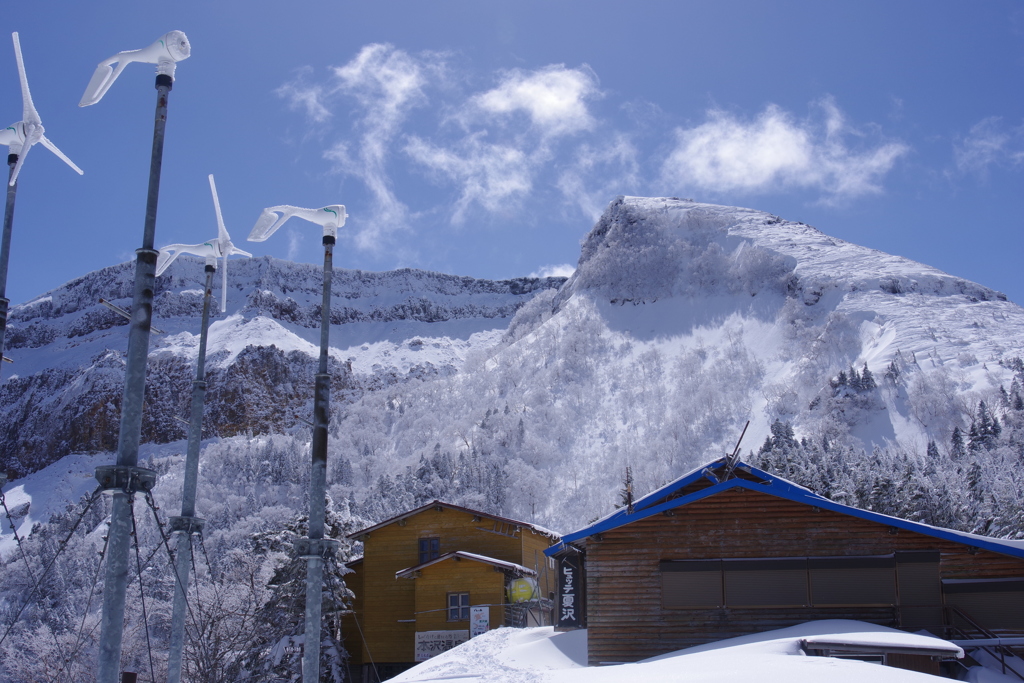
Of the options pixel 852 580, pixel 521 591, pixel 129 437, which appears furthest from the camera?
pixel 521 591

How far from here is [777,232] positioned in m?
181

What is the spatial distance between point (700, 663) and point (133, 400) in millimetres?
10875

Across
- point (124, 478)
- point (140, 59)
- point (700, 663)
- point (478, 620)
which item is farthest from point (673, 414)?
point (124, 478)

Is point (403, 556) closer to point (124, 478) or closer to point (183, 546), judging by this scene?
point (183, 546)

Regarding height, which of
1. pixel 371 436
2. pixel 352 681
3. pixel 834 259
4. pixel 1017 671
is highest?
pixel 834 259

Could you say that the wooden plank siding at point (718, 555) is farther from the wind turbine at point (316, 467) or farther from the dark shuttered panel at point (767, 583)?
the wind turbine at point (316, 467)

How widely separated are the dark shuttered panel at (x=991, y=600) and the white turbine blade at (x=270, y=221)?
57.9 ft

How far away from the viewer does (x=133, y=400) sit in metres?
8.90

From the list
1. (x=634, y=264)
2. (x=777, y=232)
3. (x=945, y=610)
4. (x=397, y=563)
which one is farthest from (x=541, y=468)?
(x=945, y=610)

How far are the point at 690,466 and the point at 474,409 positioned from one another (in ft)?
196

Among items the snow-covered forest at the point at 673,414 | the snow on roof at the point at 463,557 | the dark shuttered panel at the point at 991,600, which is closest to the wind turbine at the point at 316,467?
the dark shuttered panel at the point at 991,600

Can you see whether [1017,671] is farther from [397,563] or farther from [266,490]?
[266,490]

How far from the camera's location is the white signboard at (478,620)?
1259 inches

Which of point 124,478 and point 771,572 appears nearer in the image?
point 124,478
